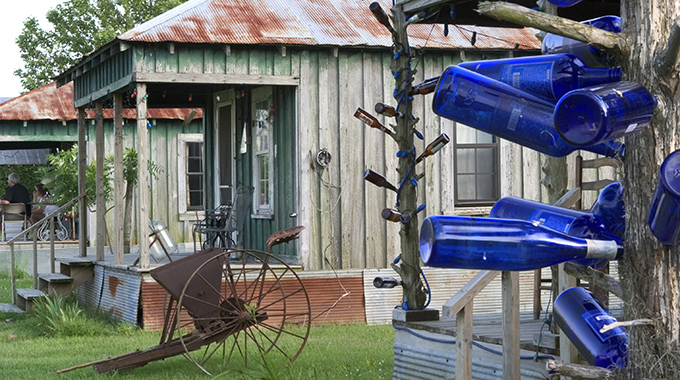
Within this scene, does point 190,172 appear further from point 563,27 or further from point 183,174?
point 563,27

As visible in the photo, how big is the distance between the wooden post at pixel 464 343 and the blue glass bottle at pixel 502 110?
2061 millimetres

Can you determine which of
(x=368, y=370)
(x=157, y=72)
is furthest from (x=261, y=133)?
(x=368, y=370)

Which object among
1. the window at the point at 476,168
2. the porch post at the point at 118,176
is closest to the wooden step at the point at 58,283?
the porch post at the point at 118,176

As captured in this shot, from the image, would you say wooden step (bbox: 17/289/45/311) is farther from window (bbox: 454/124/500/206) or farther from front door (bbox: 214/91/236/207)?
window (bbox: 454/124/500/206)

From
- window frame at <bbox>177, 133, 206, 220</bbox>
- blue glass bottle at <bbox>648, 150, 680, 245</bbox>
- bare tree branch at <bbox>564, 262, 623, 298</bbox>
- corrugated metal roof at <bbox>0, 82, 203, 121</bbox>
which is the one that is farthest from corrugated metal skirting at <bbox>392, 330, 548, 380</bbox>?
corrugated metal roof at <bbox>0, 82, 203, 121</bbox>

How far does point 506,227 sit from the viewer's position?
2.87 metres

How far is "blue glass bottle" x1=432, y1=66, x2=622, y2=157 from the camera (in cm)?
308

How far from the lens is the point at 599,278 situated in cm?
326

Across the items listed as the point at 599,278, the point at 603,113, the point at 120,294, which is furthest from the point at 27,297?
the point at 603,113

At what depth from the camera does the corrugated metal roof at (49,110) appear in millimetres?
18562

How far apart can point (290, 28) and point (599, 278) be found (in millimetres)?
9035

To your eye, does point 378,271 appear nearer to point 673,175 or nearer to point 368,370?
point 368,370

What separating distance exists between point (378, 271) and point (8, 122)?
1037 centimetres

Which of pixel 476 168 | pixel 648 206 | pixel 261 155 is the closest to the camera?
pixel 648 206
